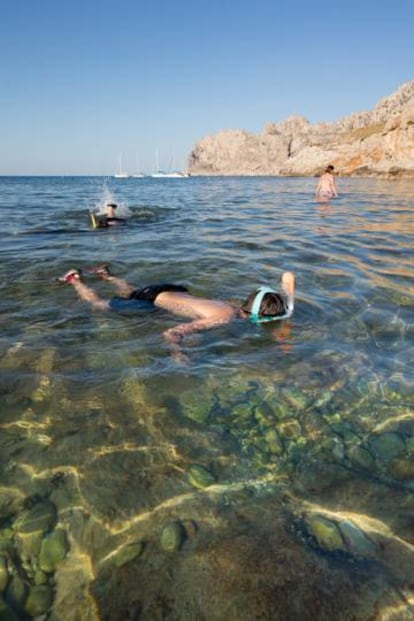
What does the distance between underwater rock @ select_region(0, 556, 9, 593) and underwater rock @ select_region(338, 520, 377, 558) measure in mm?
1953

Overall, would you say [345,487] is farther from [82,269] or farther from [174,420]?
[82,269]

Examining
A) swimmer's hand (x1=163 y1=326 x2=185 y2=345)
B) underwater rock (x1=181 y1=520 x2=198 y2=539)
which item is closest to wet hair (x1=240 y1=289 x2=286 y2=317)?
swimmer's hand (x1=163 y1=326 x2=185 y2=345)

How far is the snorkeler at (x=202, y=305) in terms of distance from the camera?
566cm

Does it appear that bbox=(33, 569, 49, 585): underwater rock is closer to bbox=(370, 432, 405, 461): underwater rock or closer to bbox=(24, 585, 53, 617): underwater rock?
bbox=(24, 585, 53, 617): underwater rock

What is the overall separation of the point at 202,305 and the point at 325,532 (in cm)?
389

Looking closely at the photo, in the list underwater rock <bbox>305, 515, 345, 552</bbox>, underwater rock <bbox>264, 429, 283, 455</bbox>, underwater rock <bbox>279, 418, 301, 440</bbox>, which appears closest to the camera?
underwater rock <bbox>305, 515, 345, 552</bbox>

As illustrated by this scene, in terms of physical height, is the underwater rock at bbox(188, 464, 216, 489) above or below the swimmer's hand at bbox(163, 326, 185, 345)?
below

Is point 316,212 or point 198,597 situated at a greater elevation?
point 316,212

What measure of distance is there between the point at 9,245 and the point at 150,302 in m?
6.98

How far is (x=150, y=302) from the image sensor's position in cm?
650

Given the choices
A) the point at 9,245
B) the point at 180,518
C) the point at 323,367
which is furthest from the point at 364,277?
the point at 9,245

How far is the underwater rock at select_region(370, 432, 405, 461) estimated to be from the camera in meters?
3.20

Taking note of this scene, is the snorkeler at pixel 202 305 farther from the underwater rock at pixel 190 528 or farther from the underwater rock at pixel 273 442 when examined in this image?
the underwater rock at pixel 190 528

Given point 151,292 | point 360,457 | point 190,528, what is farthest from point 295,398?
point 151,292
